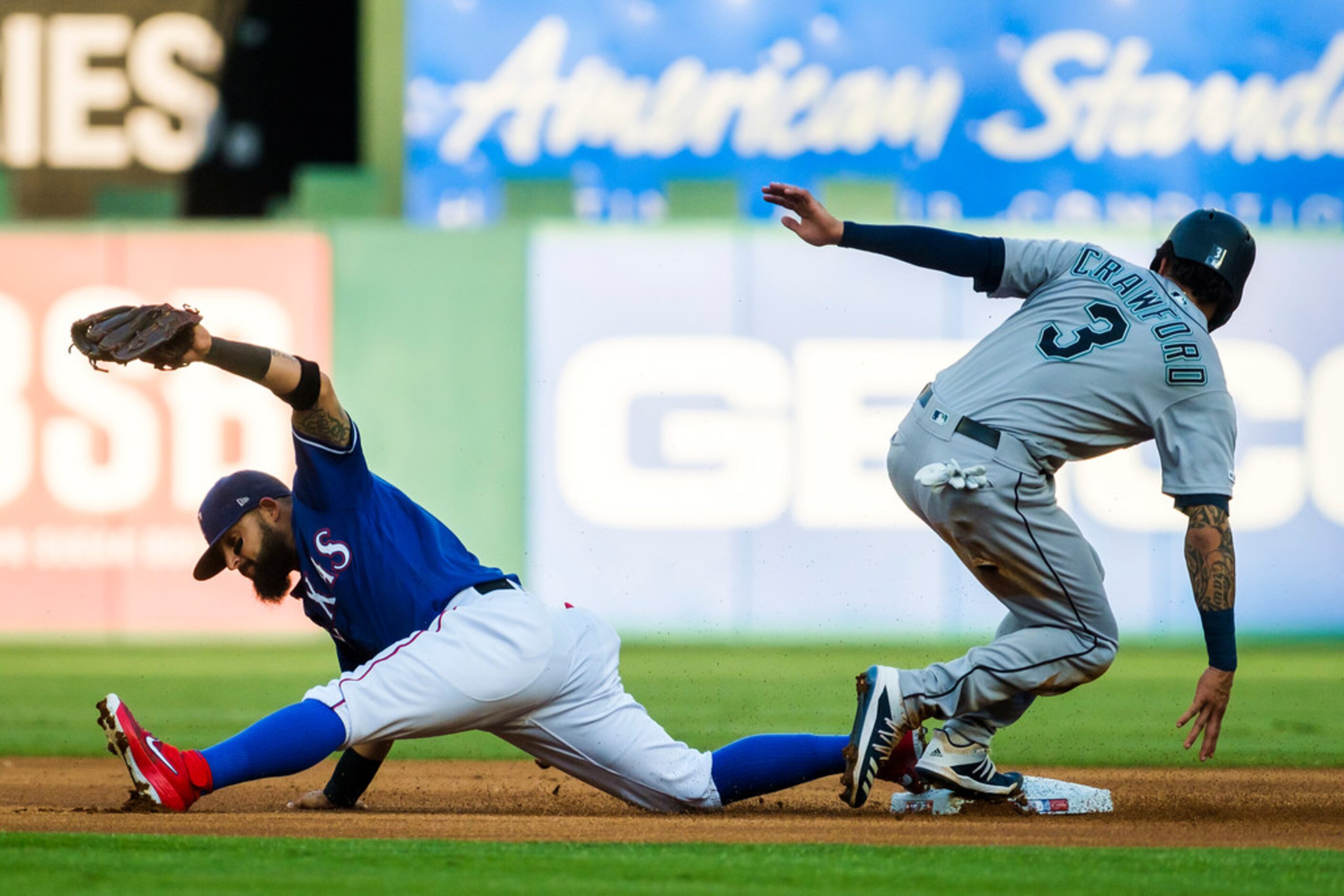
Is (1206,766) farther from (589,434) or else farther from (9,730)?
(589,434)

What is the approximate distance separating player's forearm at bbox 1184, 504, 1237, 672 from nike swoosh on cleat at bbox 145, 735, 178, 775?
241 centimetres

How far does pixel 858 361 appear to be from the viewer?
36.3 feet

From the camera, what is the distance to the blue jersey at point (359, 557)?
3.98m

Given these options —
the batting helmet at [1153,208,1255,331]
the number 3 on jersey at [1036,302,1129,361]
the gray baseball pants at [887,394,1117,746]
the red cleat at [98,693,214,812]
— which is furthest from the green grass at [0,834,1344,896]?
the batting helmet at [1153,208,1255,331]

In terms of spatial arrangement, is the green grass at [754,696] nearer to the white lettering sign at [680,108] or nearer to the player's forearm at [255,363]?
the player's forearm at [255,363]

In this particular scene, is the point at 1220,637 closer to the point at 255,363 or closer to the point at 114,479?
the point at 255,363

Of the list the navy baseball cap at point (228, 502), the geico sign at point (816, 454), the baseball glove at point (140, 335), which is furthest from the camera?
the geico sign at point (816, 454)

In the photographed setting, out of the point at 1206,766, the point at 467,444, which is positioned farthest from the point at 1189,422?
the point at 467,444

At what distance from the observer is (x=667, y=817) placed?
431 cm

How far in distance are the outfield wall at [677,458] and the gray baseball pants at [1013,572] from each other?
649cm

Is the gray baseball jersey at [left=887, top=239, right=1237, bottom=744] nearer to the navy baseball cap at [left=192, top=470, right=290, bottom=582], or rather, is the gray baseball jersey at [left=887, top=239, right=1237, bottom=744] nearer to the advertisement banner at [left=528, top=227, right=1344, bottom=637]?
the navy baseball cap at [left=192, top=470, right=290, bottom=582]

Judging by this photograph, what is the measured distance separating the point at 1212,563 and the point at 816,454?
6924 millimetres

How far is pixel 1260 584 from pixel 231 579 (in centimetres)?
678

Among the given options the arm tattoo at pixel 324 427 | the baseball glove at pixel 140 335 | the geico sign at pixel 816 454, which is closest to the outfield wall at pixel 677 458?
the geico sign at pixel 816 454
